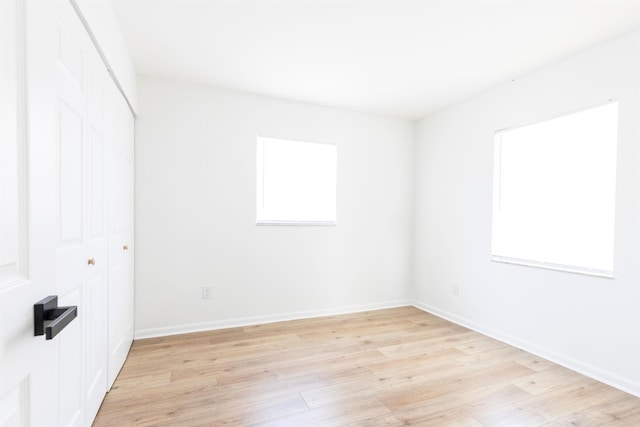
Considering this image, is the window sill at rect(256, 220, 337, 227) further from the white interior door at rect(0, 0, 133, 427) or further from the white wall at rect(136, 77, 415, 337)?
the white interior door at rect(0, 0, 133, 427)

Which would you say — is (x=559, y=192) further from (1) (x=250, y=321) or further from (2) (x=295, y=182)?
(1) (x=250, y=321)

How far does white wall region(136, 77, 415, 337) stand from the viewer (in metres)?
2.96

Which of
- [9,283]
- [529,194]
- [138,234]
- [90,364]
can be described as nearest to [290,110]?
[138,234]

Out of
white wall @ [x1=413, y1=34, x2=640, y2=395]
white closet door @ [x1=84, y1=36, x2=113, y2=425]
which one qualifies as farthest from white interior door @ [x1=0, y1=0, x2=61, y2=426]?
white wall @ [x1=413, y1=34, x2=640, y2=395]

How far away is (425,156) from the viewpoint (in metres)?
4.02

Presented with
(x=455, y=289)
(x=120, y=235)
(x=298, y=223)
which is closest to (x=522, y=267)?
(x=455, y=289)

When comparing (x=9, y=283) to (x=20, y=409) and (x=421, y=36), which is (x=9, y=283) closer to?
(x=20, y=409)

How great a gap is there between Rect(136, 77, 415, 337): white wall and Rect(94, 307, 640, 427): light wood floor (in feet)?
1.48

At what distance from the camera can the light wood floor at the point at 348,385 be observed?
1.82 m

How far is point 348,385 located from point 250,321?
4.98ft

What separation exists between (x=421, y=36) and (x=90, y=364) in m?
2.97

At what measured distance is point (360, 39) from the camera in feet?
7.48

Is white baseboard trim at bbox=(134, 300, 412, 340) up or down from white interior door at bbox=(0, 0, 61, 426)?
down

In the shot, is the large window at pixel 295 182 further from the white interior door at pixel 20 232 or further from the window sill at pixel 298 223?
the white interior door at pixel 20 232
